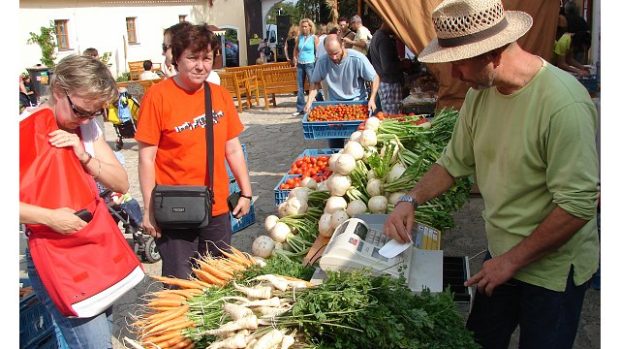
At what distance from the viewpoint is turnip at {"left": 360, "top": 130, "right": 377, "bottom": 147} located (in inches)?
195

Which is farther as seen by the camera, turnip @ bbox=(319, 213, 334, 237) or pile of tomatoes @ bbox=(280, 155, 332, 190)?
pile of tomatoes @ bbox=(280, 155, 332, 190)

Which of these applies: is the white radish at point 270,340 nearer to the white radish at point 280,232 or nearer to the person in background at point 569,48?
the white radish at point 280,232

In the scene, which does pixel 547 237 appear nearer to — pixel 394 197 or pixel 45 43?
pixel 394 197

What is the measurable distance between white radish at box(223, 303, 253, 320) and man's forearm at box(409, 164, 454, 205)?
2.98 ft

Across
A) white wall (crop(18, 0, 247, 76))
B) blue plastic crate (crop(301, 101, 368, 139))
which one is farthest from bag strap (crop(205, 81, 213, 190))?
white wall (crop(18, 0, 247, 76))

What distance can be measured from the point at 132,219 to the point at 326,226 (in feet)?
8.41

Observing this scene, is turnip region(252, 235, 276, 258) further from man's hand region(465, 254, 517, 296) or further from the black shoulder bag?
man's hand region(465, 254, 517, 296)

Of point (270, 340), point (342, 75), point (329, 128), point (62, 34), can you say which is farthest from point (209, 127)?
point (62, 34)

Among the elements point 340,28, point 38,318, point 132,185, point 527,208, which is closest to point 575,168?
point 527,208

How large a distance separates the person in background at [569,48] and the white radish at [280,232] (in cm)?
518

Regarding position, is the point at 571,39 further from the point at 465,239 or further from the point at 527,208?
the point at 527,208

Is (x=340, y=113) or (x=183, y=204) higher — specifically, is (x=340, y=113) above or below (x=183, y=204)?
above

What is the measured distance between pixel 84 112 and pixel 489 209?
183 cm

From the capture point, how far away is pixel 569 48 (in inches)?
339
